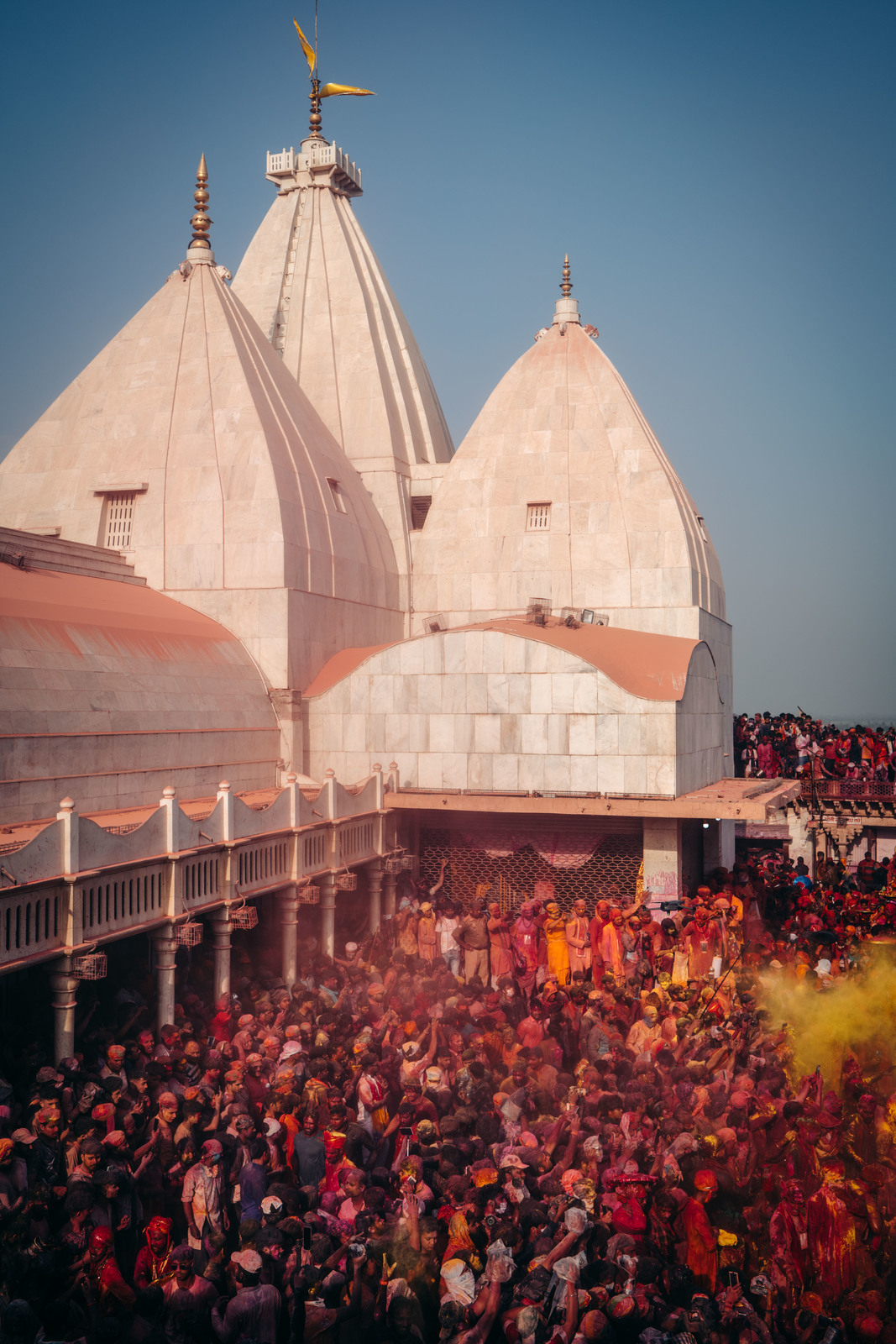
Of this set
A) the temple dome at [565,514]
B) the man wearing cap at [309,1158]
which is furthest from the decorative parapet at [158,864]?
the temple dome at [565,514]

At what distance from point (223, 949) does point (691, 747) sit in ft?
35.1

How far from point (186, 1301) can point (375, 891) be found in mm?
13951

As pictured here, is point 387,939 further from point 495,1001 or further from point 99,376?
point 99,376

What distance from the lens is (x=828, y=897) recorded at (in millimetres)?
21859

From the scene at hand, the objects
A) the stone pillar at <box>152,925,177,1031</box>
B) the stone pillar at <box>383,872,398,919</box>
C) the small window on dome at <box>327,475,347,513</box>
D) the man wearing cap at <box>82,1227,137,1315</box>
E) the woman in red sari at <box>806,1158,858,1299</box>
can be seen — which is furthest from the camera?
the small window on dome at <box>327,475,347,513</box>

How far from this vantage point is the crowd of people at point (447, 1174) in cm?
795

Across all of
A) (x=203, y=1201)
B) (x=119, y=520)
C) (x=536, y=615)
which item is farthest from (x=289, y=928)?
(x=119, y=520)

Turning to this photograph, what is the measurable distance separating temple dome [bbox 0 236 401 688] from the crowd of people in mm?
11171

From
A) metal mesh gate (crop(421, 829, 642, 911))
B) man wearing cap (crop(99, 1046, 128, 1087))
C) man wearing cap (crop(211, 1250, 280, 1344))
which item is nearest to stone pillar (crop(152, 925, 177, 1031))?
man wearing cap (crop(99, 1046, 128, 1087))

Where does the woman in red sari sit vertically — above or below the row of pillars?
below

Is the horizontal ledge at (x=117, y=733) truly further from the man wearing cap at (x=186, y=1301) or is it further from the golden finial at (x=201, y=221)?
the golden finial at (x=201, y=221)

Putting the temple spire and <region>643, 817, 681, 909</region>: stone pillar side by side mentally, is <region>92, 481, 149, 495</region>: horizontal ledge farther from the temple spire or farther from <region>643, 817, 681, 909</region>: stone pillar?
<region>643, 817, 681, 909</region>: stone pillar

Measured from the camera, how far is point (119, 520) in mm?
25438

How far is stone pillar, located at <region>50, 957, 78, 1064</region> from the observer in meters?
Answer: 12.3
